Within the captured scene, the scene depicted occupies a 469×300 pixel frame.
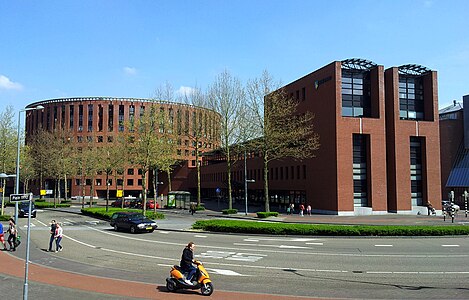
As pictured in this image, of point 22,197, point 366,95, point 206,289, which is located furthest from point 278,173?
point 22,197

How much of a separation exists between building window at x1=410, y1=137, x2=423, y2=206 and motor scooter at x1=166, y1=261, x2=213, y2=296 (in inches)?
1778

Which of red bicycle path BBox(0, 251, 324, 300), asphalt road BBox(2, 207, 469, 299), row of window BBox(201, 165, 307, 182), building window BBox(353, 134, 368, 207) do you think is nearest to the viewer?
red bicycle path BBox(0, 251, 324, 300)

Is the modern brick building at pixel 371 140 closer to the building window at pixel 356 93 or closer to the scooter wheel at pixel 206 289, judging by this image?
the building window at pixel 356 93

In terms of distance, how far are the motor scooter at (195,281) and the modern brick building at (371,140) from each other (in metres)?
36.9

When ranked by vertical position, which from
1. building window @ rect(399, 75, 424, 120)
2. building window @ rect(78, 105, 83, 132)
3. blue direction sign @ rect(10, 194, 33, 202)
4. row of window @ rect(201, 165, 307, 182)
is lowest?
blue direction sign @ rect(10, 194, 33, 202)

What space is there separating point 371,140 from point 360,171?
12.9 feet

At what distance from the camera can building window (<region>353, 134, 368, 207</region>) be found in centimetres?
4891

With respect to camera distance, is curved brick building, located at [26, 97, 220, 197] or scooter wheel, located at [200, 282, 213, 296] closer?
scooter wheel, located at [200, 282, 213, 296]

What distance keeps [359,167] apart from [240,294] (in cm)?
4072

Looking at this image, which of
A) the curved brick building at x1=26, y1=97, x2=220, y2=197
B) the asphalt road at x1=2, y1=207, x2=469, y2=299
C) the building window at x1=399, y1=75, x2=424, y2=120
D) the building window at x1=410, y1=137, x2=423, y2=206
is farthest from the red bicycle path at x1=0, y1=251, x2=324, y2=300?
the curved brick building at x1=26, y1=97, x2=220, y2=197

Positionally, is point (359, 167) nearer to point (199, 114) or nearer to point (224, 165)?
point (199, 114)

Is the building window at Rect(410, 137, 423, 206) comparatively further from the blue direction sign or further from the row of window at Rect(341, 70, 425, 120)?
the blue direction sign

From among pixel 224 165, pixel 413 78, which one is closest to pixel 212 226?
pixel 413 78

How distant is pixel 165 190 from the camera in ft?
338
